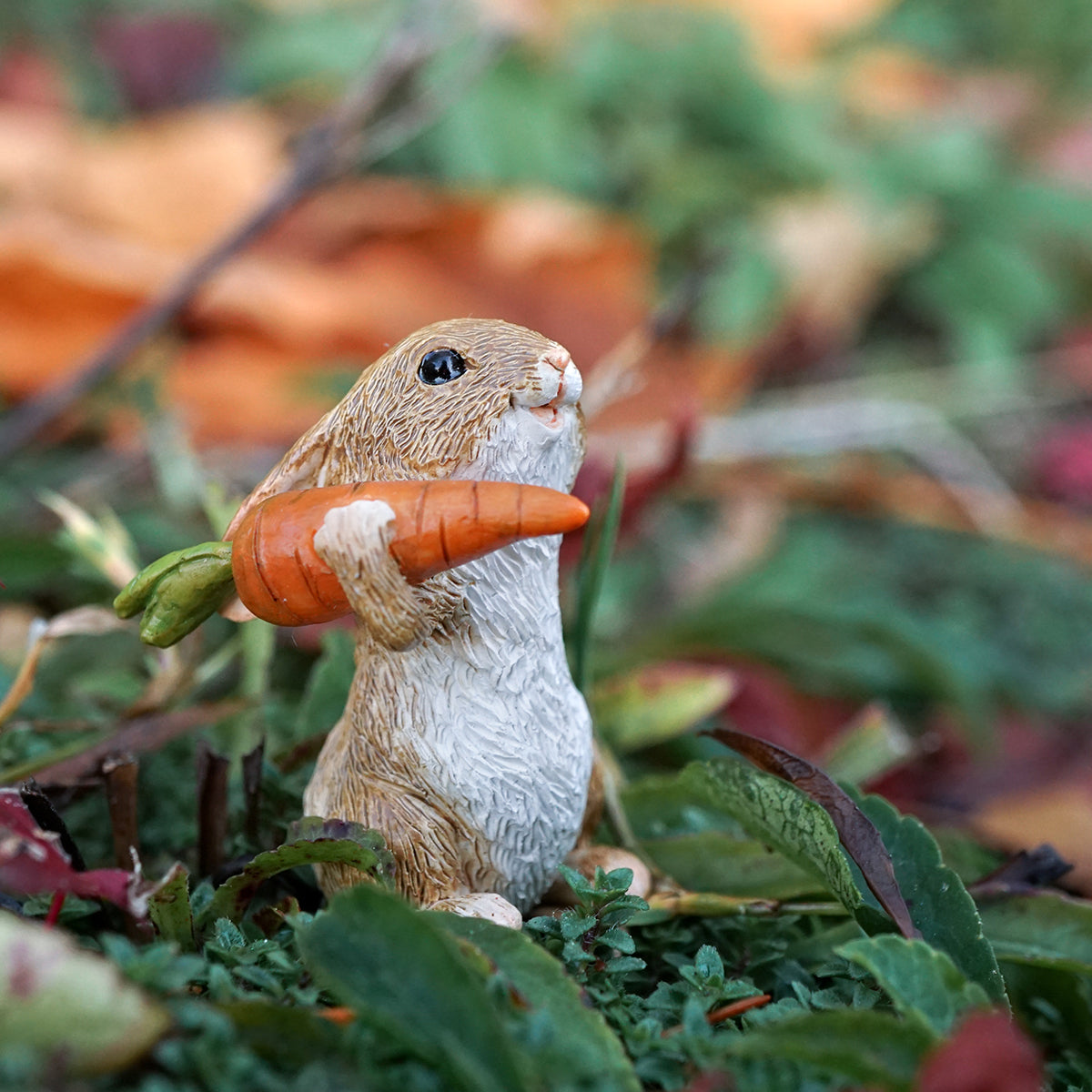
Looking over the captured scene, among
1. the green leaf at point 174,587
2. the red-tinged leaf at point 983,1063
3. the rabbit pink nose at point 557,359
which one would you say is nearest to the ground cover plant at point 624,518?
the red-tinged leaf at point 983,1063

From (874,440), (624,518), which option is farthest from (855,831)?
(874,440)

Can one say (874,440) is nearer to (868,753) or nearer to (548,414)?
(868,753)

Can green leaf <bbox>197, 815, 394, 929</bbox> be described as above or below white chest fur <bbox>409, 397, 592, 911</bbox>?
below

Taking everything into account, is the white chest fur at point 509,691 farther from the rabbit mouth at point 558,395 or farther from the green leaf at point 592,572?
the green leaf at point 592,572

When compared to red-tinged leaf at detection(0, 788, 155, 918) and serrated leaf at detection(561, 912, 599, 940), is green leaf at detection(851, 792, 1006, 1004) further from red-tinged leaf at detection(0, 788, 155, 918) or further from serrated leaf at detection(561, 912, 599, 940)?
red-tinged leaf at detection(0, 788, 155, 918)

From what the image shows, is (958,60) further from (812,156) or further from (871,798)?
(871,798)

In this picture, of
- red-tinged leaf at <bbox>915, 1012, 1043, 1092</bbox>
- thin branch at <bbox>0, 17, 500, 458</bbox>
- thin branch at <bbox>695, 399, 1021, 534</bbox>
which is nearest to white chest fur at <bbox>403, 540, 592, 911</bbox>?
red-tinged leaf at <bbox>915, 1012, 1043, 1092</bbox>

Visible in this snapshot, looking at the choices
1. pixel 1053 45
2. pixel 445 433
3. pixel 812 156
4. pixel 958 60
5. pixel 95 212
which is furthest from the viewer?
pixel 958 60

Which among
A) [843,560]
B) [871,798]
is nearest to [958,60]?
[843,560]
